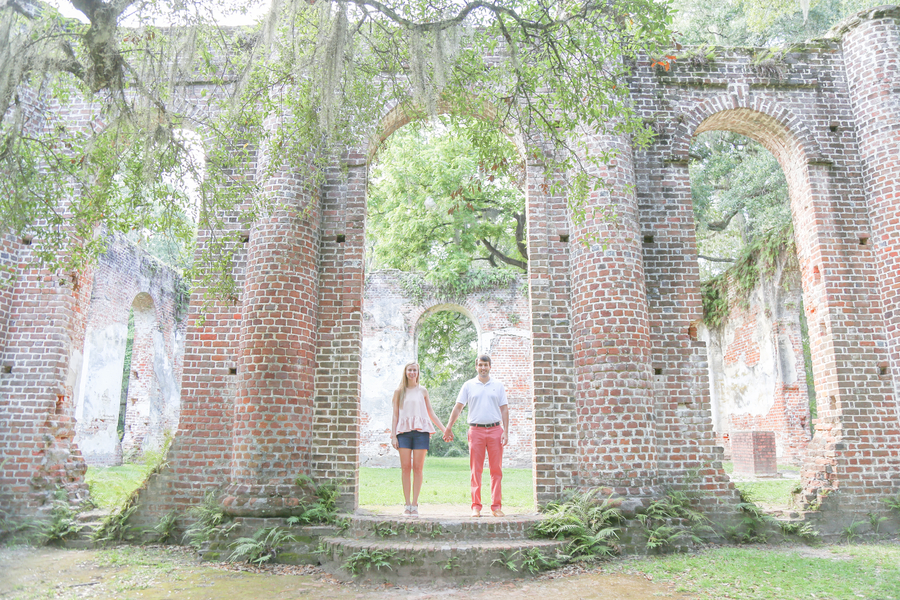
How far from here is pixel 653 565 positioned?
5.94 metres

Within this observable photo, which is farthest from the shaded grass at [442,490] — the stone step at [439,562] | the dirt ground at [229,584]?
the dirt ground at [229,584]

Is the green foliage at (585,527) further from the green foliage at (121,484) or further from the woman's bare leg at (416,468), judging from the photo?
the green foliage at (121,484)

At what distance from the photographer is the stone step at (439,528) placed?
6.11 metres

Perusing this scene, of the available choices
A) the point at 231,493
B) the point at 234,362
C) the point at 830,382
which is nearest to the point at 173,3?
the point at 234,362

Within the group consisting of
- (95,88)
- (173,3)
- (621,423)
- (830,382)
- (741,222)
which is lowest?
(621,423)

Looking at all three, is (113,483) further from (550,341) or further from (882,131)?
(882,131)

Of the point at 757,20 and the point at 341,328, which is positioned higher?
the point at 757,20

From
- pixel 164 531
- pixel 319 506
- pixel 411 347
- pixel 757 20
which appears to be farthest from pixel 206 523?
pixel 757 20

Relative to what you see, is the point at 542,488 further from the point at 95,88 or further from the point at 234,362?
the point at 95,88

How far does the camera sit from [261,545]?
6.24 meters

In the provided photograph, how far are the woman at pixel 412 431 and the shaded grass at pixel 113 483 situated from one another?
10.5 feet

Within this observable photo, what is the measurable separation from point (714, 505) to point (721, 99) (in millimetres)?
5581

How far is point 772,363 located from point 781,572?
10.1 m

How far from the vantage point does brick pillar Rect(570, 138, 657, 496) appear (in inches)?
271
